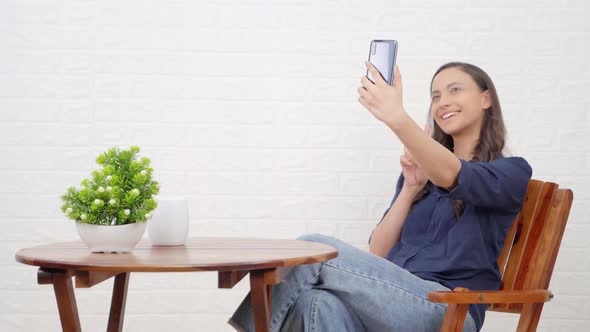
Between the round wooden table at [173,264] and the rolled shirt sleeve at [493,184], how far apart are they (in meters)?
0.43

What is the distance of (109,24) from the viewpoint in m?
2.96

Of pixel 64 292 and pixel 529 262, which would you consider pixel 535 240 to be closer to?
pixel 529 262

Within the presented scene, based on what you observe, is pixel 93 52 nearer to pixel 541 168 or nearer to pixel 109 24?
pixel 109 24

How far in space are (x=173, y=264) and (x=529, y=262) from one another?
104 centimetres

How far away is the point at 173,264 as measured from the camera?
1394 mm

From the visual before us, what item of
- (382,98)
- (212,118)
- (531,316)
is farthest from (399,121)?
(212,118)

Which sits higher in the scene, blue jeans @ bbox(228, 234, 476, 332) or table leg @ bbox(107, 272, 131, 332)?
blue jeans @ bbox(228, 234, 476, 332)

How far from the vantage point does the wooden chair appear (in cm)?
170

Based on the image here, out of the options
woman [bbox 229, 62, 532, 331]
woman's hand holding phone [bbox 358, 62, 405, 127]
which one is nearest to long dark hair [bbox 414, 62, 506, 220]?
woman [bbox 229, 62, 532, 331]

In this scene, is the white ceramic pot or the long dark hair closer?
the white ceramic pot

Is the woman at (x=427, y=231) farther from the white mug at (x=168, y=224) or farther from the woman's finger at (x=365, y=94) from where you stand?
the white mug at (x=168, y=224)

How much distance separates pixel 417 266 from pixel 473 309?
0.21m

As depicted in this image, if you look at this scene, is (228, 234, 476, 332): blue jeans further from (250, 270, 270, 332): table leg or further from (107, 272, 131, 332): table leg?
(107, 272, 131, 332): table leg

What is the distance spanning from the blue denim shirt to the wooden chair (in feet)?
0.17
